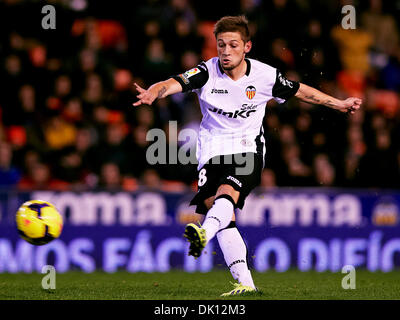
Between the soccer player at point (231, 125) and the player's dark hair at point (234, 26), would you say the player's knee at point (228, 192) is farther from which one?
the player's dark hair at point (234, 26)

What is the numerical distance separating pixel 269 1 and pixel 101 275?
662 centimetres

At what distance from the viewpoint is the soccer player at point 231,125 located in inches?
320

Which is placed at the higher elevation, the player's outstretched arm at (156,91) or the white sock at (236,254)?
the player's outstretched arm at (156,91)

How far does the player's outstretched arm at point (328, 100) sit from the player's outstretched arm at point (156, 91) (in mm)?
1399

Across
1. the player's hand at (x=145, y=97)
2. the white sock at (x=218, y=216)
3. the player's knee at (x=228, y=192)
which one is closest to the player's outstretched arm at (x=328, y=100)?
the player's knee at (x=228, y=192)

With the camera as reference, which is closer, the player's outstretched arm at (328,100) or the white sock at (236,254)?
the white sock at (236,254)

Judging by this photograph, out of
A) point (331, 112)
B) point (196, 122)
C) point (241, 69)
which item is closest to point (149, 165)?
point (196, 122)

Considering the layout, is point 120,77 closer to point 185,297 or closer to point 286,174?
point 286,174

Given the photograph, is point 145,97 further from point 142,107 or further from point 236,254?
point 142,107

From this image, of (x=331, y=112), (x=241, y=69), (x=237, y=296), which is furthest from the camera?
→ (x=331, y=112)

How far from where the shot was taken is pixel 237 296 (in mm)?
7852

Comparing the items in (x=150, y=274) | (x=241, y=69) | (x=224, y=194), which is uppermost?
(x=241, y=69)

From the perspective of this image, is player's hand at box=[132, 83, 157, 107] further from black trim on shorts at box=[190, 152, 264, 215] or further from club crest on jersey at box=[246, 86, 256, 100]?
club crest on jersey at box=[246, 86, 256, 100]

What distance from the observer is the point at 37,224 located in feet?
27.9
